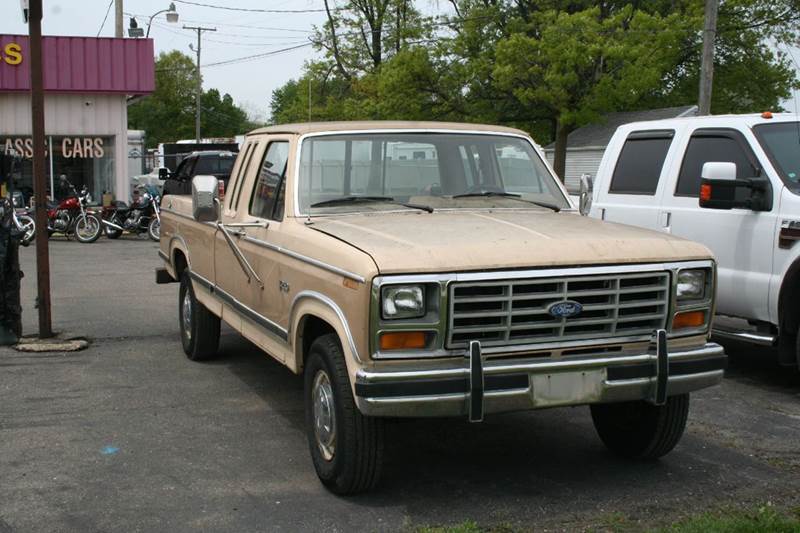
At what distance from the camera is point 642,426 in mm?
5672

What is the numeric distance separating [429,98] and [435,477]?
119ft

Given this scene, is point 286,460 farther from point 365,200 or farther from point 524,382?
point 524,382

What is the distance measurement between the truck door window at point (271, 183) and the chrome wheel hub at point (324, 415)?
51.6 inches

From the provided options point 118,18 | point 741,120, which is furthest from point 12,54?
point 741,120

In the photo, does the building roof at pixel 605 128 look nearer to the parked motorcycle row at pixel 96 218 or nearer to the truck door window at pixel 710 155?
the parked motorcycle row at pixel 96 218

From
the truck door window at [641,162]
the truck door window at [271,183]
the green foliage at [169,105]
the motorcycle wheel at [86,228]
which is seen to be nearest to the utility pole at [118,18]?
the motorcycle wheel at [86,228]

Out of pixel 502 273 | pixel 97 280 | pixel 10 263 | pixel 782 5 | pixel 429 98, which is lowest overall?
pixel 97 280

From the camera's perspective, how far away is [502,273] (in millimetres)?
4672

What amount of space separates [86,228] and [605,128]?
84.2ft

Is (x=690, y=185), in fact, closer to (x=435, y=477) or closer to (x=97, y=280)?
(x=435, y=477)

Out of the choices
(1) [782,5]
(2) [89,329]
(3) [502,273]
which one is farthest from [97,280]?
(1) [782,5]

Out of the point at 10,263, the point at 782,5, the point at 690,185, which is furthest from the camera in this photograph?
the point at 782,5

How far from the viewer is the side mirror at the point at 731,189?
7496 mm

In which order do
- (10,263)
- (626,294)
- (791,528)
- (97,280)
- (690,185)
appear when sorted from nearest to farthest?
(791,528) → (626,294) → (690,185) → (10,263) → (97,280)
